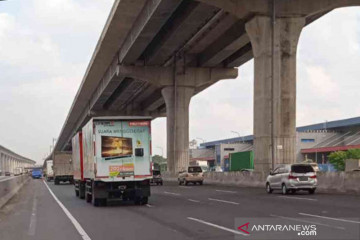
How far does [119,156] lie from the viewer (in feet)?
71.5

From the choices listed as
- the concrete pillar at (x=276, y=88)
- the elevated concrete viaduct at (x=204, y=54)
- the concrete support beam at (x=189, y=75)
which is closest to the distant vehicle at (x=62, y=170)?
the elevated concrete viaduct at (x=204, y=54)

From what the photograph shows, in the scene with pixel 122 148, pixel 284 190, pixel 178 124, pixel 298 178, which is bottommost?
pixel 284 190

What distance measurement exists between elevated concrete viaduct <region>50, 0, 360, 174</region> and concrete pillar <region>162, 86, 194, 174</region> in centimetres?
12

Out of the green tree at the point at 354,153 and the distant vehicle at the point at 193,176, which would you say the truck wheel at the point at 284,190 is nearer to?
the distant vehicle at the point at 193,176

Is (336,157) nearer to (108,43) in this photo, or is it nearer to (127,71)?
(127,71)

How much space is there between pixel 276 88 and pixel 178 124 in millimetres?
27273

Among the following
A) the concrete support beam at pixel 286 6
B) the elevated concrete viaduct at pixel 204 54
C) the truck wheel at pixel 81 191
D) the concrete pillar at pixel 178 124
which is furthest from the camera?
the concrete pillar at pixel 178 124

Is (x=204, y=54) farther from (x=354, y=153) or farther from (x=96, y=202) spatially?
(x=354, y=153)

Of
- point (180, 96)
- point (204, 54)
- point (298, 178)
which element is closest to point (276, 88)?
point (298, 178)

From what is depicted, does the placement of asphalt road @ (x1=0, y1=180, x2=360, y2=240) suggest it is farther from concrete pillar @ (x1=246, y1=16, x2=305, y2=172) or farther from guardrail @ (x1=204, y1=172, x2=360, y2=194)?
concrete pillar @ (x1=246, y1=16, x2=305, y2=172)

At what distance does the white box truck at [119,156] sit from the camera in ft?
70.9

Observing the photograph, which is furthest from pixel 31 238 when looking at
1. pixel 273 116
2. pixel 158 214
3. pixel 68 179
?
pixel 68 179

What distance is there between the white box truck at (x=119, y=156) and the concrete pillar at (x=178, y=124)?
39.8 meters

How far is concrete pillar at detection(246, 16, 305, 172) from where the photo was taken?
117ft
